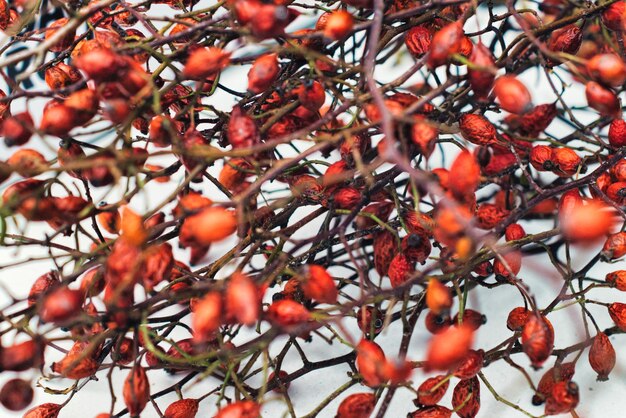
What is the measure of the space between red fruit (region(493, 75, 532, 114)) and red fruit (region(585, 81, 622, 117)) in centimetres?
4

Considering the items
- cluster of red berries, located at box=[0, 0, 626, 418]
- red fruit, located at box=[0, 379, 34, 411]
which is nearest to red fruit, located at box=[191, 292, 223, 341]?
cluster of red berries, located at box=[0, 0, 626, 418]

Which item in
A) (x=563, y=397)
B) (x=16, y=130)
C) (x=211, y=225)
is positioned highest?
(x=16, y=130)

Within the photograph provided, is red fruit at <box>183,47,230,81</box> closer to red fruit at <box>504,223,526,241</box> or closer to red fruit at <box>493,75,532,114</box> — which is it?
red fruit at <box>493,75,532,114</box>

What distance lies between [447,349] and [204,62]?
20 centimetres

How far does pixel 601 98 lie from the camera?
0.44m

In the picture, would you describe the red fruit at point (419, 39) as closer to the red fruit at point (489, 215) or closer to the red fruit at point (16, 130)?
the red fruit at point (489, 215)

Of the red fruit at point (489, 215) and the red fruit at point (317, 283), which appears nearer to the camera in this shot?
the red fruit at point (317, 283)

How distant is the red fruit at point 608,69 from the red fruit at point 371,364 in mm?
206

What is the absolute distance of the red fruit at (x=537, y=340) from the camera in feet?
1.39

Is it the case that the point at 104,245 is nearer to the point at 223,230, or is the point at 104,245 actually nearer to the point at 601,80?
the point at 223,230

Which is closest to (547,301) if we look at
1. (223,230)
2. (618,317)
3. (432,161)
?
(618,317)

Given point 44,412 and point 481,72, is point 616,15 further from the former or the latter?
point 44,412

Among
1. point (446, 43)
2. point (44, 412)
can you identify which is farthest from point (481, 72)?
point (44, 412)

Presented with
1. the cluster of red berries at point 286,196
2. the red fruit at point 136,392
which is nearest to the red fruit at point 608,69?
the cluster of red berries at point 286,196
